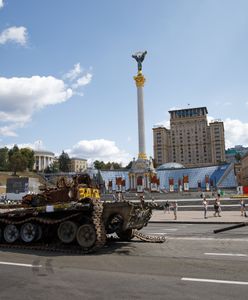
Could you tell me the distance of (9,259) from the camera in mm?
10961

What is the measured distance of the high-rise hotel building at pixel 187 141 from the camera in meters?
176

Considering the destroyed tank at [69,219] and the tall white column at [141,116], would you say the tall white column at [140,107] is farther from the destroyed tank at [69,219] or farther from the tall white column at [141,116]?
the destroyed tank at [69,219]

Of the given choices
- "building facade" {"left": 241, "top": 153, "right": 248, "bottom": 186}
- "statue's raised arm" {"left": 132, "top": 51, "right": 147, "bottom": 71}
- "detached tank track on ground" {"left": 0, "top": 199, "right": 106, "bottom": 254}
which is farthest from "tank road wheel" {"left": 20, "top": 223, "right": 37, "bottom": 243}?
"building facade" {"left": 241, "top": 153, "right": 248, "bottom": 186}

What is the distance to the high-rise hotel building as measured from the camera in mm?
176000

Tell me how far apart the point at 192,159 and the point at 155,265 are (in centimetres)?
17294

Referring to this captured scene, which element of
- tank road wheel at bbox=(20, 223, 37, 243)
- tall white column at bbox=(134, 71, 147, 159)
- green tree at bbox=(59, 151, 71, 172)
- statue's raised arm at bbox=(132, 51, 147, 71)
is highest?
statue's raised arm at bbox=(132, 51, 147, 71)

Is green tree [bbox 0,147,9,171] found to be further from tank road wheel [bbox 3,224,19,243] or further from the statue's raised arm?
tank road wheel [bbox 3,224,19,243]

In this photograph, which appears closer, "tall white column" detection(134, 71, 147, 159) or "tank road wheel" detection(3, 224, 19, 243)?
"tank road wheel" detection(3, 224, 19, 243)

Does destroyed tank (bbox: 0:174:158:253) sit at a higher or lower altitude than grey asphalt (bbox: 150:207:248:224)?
higher

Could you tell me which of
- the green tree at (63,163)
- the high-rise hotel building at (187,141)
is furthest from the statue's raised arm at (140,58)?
the high-rise hotel building at (187,141)

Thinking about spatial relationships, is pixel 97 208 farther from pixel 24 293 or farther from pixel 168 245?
pixel 24 293

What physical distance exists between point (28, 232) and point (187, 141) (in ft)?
554

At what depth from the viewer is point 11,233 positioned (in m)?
14.1

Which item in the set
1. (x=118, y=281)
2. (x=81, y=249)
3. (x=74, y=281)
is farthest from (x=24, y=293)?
(x=81, y=249)
